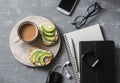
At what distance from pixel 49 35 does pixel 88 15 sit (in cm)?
13

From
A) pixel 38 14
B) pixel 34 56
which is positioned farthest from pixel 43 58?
pixel 38 14

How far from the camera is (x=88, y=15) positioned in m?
1.07

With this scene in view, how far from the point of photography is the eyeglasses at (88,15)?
3.51 ft

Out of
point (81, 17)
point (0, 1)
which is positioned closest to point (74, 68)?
point (81, 17)

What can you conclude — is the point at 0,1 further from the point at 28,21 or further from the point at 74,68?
the point at 74,68

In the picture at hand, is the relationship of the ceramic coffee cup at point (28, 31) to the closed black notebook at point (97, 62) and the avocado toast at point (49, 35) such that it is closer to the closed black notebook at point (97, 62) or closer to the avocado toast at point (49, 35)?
the avocado toast at point (49, 35)

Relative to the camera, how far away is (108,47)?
1.02 m

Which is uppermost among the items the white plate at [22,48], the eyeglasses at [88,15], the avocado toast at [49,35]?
the eyeglasses at [88,15]

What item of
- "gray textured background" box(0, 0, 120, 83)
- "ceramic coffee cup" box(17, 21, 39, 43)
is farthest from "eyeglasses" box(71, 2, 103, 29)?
"ceramic coffee cup" box(17, 21, 39, 43)

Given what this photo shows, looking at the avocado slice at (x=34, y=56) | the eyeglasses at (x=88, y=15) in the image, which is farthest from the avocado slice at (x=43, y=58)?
the eyeglasses at (x=88, y=15)

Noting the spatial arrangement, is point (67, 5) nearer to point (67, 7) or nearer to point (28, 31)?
point (67, 7)

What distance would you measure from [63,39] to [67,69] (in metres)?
0.09

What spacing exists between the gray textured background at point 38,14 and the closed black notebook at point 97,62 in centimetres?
4

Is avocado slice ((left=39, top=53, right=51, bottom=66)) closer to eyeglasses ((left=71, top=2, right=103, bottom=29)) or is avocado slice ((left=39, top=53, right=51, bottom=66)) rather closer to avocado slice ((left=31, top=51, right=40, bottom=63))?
avocado slice ((left=31, top=51, right=40, bottom=63))
